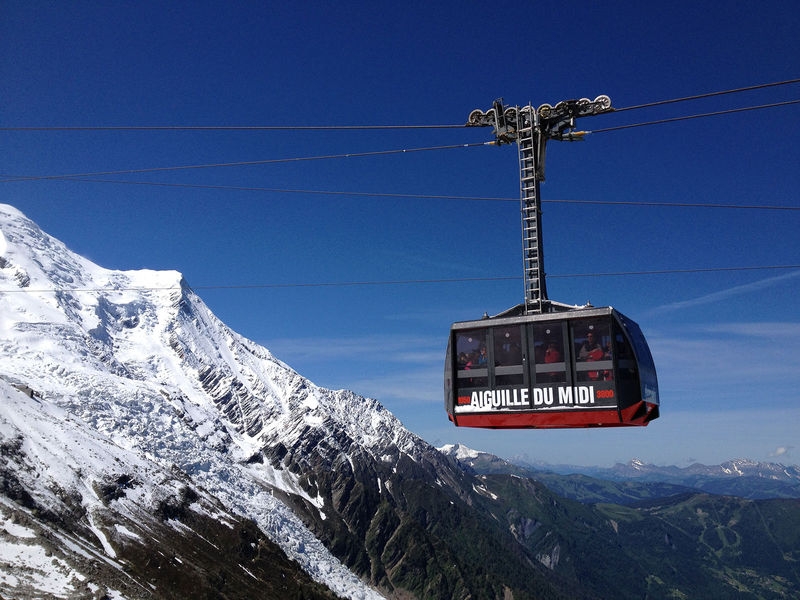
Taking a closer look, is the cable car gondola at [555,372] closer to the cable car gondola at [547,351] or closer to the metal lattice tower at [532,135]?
the cable car gondola at [547,351]

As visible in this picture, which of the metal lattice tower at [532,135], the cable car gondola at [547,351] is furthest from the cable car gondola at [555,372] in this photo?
the metal lattice tower at [532,135]

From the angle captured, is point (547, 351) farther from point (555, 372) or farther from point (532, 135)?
point (532, 135)

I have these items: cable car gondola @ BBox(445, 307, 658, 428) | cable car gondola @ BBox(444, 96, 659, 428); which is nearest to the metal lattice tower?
cable car gondola @ BBox(444, 96, 659, 428)

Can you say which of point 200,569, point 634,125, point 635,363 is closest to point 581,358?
point 635,363

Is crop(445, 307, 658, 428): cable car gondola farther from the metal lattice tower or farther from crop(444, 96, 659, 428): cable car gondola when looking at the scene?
the metal lattice tower

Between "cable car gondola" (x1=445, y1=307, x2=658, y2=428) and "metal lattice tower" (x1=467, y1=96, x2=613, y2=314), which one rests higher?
"metal lattice tower" (x1=467, y1=96, x2=613, y2=314)

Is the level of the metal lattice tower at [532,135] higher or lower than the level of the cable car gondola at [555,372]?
higher
